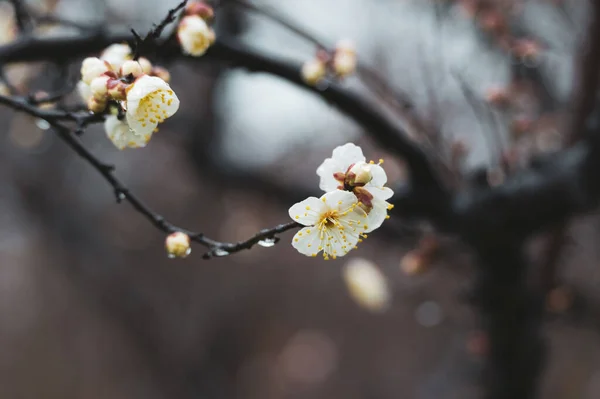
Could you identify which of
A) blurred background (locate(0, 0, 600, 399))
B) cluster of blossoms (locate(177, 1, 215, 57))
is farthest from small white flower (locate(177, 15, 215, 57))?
blurred background (locate(0, 0, 600, 399))

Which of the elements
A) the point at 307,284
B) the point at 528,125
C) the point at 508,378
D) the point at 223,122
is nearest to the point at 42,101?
the point at 528,125

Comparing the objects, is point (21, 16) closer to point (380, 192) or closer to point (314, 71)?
point (314, 71)

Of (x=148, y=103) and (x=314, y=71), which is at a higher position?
(x=314, y=71)

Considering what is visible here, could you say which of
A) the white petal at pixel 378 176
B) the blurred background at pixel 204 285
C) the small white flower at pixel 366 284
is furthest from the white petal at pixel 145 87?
the blurred background at pixel 204 285

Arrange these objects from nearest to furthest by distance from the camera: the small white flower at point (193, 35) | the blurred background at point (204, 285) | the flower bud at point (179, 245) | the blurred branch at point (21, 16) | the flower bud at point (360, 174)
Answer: the flower bud at point (360, 174) < the flower bud at point (179, 245) < the small white flower at point (193, 35) < the blurred branch at point (21, 16) < the blurred background at point (204, 285)

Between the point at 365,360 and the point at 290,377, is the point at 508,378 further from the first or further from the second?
the point at 290,377

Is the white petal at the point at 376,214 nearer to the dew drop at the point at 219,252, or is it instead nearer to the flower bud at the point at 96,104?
the dew drop at the point at 219,252

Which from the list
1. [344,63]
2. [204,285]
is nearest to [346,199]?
[344,63]
